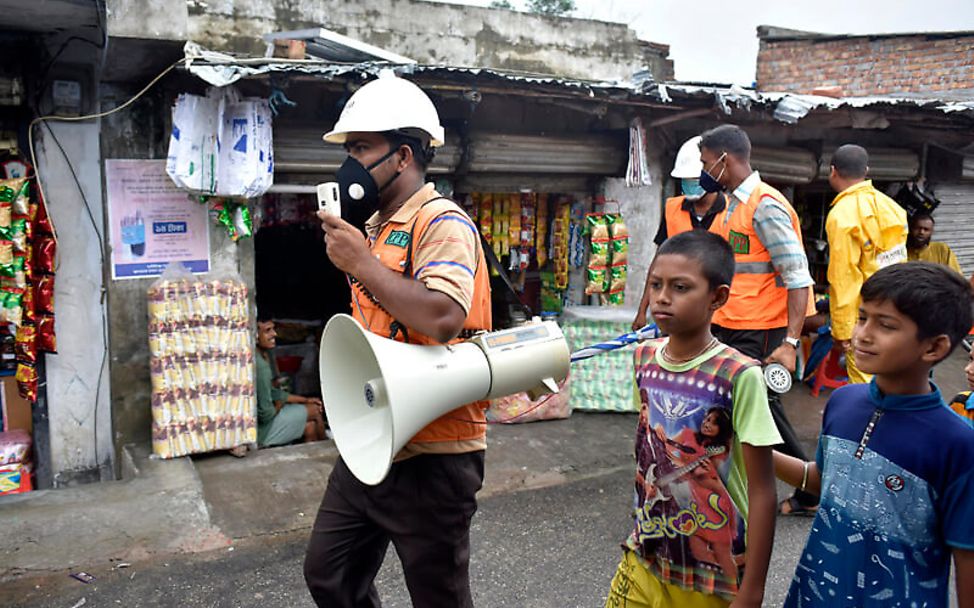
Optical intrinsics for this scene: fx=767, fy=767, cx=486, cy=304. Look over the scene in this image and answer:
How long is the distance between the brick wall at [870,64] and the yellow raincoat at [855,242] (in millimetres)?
7256

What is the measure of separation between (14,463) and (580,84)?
441 cm

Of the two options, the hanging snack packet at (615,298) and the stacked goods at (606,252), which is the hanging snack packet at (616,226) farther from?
the hanging snack packet at (615,298)

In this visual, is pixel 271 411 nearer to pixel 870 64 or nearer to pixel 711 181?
pixel 711 181

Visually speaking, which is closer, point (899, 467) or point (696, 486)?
point (899, 467)

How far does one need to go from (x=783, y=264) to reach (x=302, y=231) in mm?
5309

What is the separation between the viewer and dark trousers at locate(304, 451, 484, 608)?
7.16 feet

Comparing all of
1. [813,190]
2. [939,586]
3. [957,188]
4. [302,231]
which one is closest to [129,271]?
A: [302,231]

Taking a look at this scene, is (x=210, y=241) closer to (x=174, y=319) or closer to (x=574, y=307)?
(x=174, y=319)

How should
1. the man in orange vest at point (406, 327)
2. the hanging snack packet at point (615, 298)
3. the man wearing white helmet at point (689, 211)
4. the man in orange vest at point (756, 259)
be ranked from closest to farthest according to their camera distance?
the man in orange vest at point (406, 327) < the man in orange vest at point (756, 259) < the man wearing white helmet at point (689, 211) < the hanging snack packet at point (615, 298)

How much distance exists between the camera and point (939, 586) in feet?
5.80

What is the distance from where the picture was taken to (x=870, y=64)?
39.0 feet

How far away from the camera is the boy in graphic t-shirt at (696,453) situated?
1.98 m

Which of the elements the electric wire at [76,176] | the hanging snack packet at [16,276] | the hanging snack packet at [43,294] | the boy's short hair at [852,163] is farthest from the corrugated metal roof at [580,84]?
the hanging snack packet at [43,294]

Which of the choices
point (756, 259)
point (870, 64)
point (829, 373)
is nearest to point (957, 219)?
point (829, 373)
